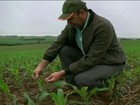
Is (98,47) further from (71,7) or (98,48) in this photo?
(71,7)

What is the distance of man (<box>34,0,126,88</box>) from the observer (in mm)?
4469

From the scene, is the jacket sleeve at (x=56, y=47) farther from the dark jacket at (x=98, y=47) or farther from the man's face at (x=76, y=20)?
the man's face at (x=76, y=20)

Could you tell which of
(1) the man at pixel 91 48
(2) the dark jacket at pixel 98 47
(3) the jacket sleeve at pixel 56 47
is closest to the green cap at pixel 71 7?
(1) the man at pixel 91 48

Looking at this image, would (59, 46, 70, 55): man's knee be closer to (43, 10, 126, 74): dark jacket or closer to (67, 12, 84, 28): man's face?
(43, 10, 126, 74): dark jacket

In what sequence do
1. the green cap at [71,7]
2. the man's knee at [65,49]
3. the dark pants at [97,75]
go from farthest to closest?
the man's knee at [65,49], the dark pants at [97,75], the green cap at [71,7]

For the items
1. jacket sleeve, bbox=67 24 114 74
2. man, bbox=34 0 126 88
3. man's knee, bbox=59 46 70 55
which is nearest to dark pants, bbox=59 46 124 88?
man, bbox=34 0 126 88

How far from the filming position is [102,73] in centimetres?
464

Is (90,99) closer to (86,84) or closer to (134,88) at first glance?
(86,84)

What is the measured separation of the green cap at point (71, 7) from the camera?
4.41 metres

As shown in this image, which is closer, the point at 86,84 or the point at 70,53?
the point at 86,84

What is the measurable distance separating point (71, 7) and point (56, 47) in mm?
888

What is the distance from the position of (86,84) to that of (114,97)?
Result: 1.36 ft

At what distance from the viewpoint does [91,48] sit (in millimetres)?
4551

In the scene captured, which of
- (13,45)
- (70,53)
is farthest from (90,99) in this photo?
(13,45)
